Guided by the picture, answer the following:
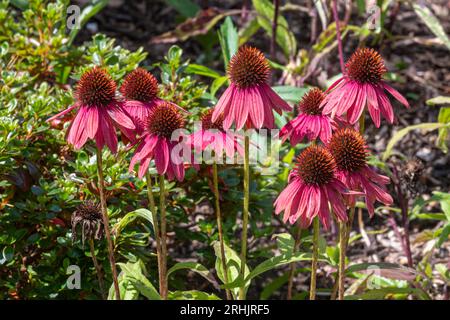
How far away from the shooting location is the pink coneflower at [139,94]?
6.51 feet

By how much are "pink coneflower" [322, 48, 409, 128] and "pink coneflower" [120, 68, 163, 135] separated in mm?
491

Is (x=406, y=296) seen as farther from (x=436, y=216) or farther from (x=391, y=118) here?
(x=391, y=118)

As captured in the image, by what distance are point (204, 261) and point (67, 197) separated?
0.75 metres

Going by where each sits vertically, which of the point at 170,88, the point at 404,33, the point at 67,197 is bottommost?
the point at 67,197

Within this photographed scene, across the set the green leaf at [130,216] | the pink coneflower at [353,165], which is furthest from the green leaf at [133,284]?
the pink coneflower at [353,165]

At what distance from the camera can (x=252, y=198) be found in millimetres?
2711

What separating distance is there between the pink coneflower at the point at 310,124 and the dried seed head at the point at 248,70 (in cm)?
20

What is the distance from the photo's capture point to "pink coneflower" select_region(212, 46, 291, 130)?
1.88m

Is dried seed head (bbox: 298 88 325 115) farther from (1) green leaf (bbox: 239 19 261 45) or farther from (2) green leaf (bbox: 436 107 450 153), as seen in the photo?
(1) green leaf (bbox: 239 19 261 45)

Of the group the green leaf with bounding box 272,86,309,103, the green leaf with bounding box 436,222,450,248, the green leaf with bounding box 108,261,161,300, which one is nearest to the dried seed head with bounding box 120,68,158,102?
the green leaf with bounding box 108,261,161,300

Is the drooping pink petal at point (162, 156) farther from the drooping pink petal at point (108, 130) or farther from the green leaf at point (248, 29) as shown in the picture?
the green leaf at point (248, 29)
